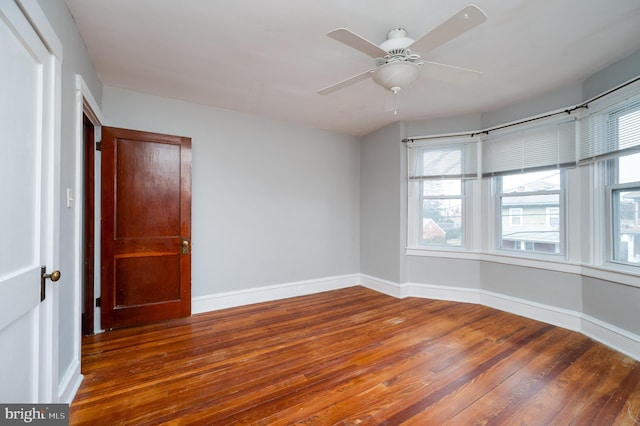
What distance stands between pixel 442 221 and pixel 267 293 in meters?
2.74

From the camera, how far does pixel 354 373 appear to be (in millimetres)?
2113

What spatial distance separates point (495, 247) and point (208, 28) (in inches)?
158

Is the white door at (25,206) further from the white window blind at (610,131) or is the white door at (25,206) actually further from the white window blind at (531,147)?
the white window blind at (531,147)

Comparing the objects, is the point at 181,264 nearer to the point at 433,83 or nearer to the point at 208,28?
the point at 208,28

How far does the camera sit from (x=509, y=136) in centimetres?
341

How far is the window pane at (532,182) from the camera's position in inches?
123

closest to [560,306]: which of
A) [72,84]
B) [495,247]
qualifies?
[495,247]

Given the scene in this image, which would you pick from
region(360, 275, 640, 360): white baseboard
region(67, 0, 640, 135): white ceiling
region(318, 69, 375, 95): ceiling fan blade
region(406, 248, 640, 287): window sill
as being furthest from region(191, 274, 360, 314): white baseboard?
region(318, 69, 375, 95): ceiling fan blade

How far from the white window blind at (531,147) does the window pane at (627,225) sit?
0.56 m

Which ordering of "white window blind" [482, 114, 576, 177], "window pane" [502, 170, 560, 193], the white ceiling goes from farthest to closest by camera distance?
"window pane" [502, 170, 560, 193] < "white window blind" [482, 114, 576, 177] < the white ceiling

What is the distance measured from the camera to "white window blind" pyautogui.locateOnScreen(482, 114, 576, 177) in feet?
9.71

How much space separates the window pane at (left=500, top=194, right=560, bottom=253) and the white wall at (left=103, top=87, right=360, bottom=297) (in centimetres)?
217

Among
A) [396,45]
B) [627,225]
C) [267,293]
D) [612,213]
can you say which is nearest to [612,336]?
[627,225]

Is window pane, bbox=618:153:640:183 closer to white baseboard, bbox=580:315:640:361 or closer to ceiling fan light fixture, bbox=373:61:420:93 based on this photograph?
white baseboard, bbox=580:315:640:361
